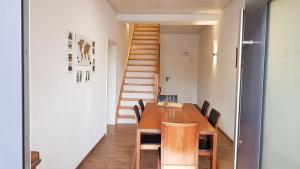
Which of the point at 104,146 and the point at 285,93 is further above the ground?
the point at 285,93

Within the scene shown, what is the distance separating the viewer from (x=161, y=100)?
4.70 metres

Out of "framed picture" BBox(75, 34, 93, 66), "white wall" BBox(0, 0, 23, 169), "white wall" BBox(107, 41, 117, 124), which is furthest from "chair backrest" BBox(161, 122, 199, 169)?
"white wall" BBox(107, 41, 117, 124)

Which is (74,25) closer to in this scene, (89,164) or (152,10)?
(89,164)

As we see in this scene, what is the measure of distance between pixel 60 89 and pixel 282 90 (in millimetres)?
2378

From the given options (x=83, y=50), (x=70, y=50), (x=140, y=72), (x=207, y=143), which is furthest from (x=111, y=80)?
(x=207, y=143)

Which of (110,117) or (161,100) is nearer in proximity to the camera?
(161,100)

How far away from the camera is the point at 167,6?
5.45 m

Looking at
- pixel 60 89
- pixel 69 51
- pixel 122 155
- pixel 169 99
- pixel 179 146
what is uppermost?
pixel 69 51

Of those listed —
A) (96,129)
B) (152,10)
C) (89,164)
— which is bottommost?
(89,164)

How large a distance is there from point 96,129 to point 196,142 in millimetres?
2504

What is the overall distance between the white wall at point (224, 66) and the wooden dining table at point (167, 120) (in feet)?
4.71

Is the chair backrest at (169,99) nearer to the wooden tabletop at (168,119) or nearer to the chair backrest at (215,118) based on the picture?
the wooden tabletop at (168,119)

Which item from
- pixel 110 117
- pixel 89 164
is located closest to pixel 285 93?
pixel 89 164

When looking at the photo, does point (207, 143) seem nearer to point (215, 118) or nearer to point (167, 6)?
point (215, 118)
